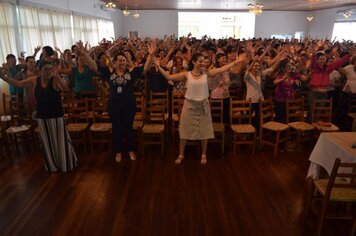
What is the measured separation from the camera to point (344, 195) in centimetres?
278

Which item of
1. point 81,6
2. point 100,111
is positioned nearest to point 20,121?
point 100,111

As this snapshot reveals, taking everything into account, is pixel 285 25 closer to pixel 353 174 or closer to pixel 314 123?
pixel 314 123

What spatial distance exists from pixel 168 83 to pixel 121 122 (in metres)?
1.86

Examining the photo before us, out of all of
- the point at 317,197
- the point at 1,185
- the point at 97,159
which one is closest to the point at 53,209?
the point at 1,185

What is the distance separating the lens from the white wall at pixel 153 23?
22.9 meters

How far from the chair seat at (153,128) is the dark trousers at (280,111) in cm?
210

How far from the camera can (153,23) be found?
23.0m

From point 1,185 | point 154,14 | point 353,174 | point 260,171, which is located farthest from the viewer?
point 154,14

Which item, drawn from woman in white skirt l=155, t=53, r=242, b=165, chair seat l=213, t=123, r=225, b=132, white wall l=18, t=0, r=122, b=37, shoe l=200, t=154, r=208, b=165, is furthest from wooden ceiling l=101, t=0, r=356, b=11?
shoe l=200, t=154, r=208, b=165

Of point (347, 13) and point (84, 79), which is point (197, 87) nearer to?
point (84, 79)

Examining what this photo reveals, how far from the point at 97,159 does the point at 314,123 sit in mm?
3691

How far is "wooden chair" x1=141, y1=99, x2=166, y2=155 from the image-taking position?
4.87 meters

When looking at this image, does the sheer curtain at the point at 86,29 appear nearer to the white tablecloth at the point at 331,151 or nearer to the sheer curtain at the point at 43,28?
the sheer curtain at the point at 43,28

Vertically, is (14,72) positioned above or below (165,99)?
above
